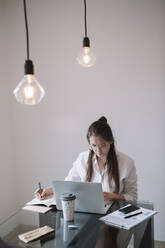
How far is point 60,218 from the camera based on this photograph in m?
1.63

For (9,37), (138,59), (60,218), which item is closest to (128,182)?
(60,218)

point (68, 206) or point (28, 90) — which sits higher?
point (28, 90)

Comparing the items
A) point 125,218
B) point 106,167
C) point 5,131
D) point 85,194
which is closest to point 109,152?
point 106,167

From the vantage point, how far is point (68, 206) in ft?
5.17

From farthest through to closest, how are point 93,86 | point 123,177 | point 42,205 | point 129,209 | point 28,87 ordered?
1. point 93,86
2. point 123,177
3. point 42,205
4. point 129,209
5. point 28,87

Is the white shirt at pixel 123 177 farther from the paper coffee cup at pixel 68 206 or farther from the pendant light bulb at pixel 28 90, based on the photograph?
the pendant light bulb at pixel 28 90

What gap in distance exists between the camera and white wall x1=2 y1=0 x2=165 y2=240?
105 inches

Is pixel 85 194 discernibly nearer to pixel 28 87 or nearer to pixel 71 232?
pixel 71 232

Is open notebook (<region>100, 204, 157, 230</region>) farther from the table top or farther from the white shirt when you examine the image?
the white shirt

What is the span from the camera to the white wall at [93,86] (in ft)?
8.77

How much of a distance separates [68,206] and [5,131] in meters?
1.71

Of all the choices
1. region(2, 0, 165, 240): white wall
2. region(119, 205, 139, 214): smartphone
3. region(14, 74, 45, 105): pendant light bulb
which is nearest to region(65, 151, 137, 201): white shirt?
region(119, 205, 139, 214): smartphone

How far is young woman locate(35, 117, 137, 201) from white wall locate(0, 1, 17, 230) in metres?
1.17

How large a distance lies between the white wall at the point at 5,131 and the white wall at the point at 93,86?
2.8 inches
